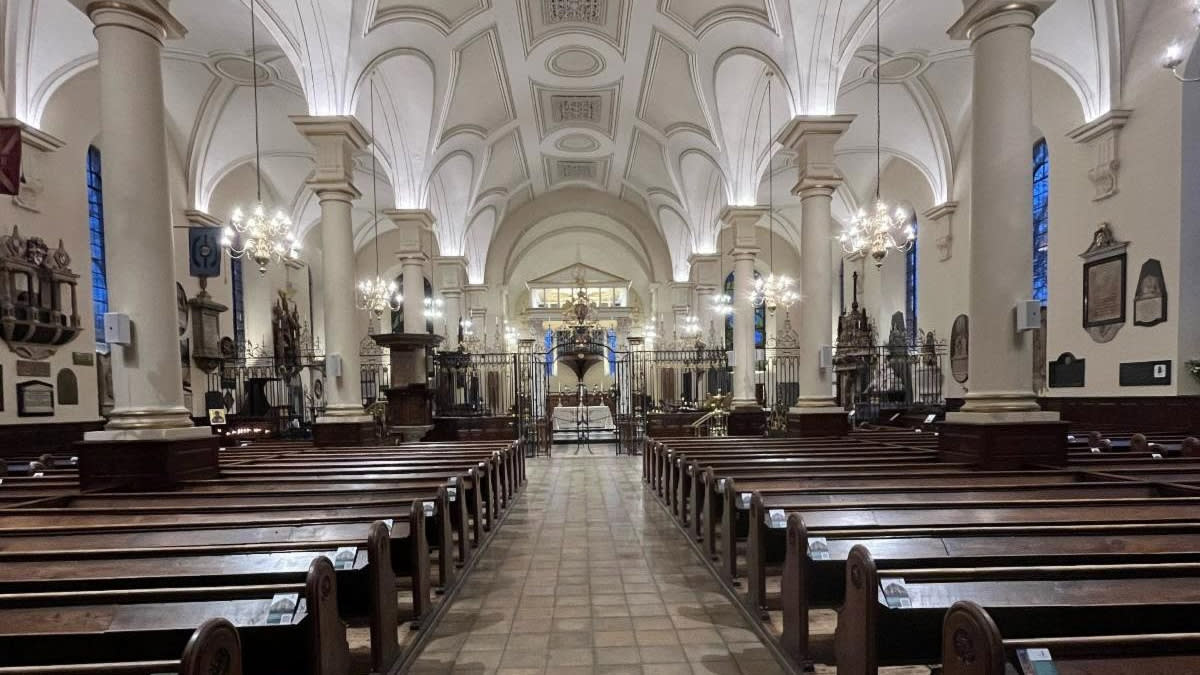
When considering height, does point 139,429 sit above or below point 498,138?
below

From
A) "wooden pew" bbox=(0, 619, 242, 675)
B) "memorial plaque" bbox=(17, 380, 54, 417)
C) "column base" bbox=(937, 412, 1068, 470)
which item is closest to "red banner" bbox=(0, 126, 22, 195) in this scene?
"memorial plaque" bbox=(17, 380, 54, 417)

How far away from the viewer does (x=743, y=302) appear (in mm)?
11961

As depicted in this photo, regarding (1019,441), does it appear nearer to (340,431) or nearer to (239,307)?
(340,431)

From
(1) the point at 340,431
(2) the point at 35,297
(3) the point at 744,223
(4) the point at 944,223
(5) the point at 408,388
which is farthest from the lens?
(4) the point at 944,223

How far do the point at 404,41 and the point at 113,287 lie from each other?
722cm

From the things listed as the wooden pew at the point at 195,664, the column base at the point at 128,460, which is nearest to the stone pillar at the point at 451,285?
the column base at the point at 128,460

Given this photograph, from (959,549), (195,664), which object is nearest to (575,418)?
(959,549)

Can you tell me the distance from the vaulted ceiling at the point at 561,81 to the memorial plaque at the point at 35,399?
4.23 meters

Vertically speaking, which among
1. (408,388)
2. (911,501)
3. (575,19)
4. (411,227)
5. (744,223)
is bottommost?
(911,501)

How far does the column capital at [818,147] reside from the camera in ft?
28.1

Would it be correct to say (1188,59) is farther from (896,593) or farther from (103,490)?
(103,490)

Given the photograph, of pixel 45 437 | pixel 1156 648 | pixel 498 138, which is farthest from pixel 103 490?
pixel 498 138

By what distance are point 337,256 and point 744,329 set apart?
294 inches

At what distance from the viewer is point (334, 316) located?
28.1 feet
